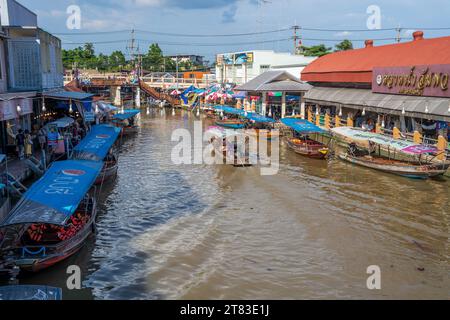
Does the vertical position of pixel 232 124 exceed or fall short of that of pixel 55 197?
it falls short

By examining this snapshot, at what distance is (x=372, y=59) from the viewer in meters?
38.4

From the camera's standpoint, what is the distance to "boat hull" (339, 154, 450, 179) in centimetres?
2456

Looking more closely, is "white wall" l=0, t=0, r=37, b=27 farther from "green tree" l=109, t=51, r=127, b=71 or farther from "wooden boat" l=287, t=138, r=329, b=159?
"green tree" l=109, t=51, r=127, b=71

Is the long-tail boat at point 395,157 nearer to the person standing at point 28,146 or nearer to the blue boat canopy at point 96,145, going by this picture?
the blue boat canopy at point 96,145

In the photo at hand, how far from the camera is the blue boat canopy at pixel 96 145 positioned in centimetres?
2248

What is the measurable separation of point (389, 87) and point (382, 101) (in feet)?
4.06

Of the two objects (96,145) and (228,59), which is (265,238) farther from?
(228,59)

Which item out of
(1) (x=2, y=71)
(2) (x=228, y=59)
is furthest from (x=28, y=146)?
(2) (x=228, y=59)

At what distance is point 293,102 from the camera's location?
52219 millimetres

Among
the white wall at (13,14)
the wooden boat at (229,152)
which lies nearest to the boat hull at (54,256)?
the wooden boat at (229,152)
